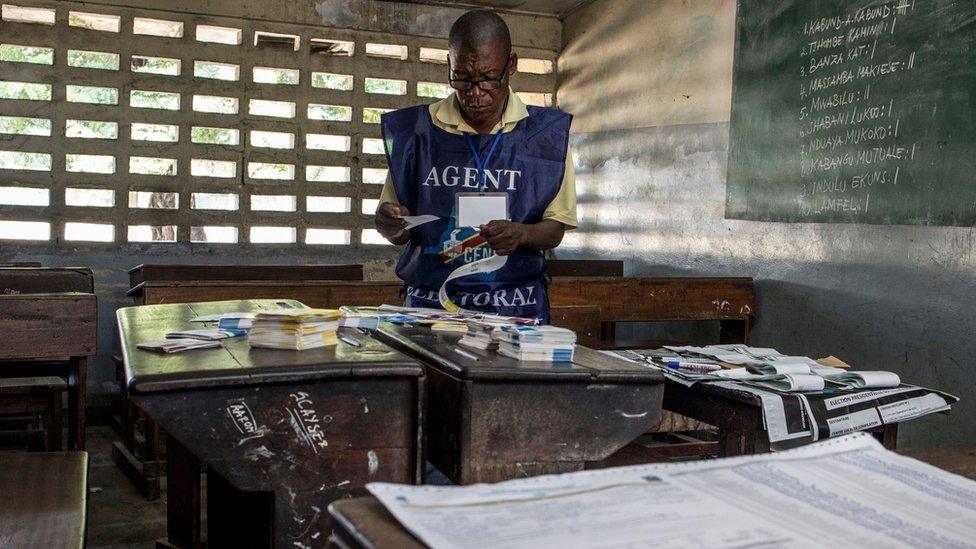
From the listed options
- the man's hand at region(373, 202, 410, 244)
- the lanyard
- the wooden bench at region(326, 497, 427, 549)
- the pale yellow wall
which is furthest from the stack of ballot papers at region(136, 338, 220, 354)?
the pale yellow wall

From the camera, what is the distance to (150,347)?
2096 millimetres

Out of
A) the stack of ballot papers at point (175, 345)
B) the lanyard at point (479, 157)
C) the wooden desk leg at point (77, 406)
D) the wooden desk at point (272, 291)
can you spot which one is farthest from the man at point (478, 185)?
the wooden desk leg at point (77, 406)

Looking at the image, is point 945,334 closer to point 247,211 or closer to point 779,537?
point 779,537

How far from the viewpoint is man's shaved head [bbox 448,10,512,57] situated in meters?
Answer: 2.75

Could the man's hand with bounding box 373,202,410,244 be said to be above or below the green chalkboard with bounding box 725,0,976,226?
below

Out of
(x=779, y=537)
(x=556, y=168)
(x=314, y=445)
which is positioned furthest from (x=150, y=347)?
(x=779, y=537)

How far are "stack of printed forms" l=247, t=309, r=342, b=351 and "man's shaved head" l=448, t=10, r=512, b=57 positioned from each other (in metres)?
1.01

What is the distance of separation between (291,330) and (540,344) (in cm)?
57

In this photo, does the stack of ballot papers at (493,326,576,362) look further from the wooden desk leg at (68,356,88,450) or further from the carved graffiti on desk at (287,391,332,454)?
the wooden desk leg at (68,356,88,450)

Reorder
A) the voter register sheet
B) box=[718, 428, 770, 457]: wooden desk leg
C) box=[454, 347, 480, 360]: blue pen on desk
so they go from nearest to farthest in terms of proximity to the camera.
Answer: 1. the voter register sheet
2. box=[454, 347, 480, 360]: blue pen on desk
3. box=[718, 428, 770, 457]: wooden desk leg

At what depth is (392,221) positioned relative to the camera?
287 centimetres

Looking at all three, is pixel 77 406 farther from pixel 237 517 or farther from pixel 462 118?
pixel 462 118

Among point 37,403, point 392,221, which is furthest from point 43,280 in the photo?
point 392,221

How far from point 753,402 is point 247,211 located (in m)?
5.46
